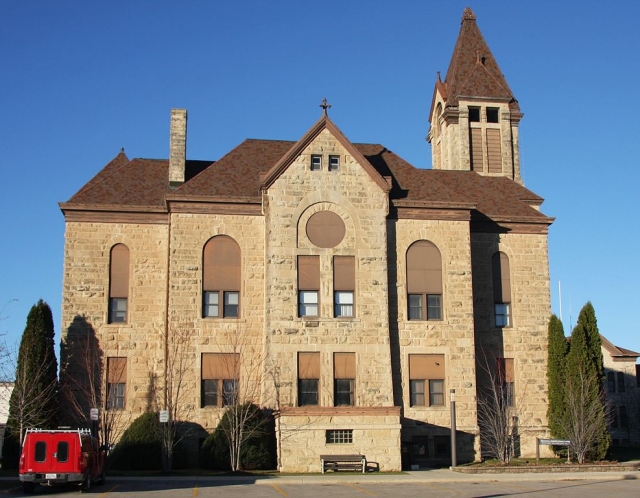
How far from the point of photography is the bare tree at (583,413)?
39.7 metres

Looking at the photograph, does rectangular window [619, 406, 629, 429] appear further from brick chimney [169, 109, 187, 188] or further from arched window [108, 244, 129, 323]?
arched window [108, 244, 129, 323]

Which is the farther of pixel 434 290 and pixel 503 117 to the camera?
pixel 503 117

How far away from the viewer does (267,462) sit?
3612 cm

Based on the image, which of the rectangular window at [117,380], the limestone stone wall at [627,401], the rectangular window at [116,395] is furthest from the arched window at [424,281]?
the limestone stone wall at [627,401]

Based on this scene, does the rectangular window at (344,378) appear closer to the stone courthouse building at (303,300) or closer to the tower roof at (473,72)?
the stone courthouse building at (303,300)

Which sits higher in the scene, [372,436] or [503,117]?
[503,117]

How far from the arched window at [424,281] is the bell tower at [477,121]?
11441 millimetres

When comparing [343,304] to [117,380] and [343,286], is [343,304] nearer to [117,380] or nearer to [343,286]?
[343,286]

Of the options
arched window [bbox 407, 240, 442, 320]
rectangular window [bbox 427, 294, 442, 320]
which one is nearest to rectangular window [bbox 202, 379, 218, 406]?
arched window [bbox 407, 240, 442, 320]

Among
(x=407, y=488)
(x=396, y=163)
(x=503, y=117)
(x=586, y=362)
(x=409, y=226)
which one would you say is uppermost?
(x=503, y=117)

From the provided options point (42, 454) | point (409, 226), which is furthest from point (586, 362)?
point (42, 454)

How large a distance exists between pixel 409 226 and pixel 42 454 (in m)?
22.0

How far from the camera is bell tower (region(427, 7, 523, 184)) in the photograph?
52719 millimetres

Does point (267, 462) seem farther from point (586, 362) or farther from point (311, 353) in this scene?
point (586, 362)
